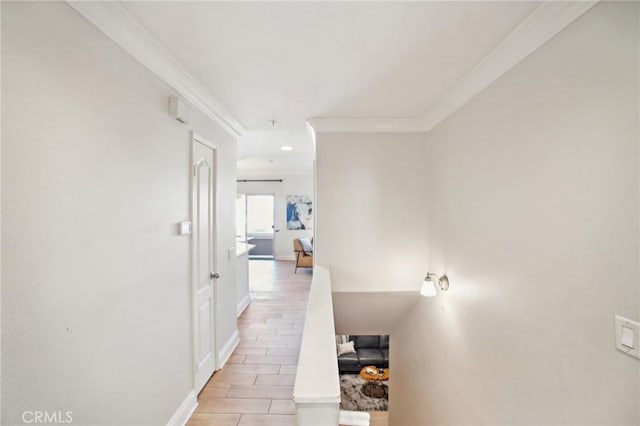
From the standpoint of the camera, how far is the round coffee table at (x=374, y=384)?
17.1ft

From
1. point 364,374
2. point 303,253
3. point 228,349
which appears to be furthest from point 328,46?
point 364,374

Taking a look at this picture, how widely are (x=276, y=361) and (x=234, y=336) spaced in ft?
2.07

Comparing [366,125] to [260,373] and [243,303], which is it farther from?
[243,303]

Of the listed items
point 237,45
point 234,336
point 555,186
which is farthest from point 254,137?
point 555,186

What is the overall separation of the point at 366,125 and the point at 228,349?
286 centimetres

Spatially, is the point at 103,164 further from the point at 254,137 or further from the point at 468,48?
the point at 254,137

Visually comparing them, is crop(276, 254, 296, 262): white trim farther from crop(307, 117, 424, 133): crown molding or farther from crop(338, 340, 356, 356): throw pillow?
crop(307, 117, 424, 133): crown molding

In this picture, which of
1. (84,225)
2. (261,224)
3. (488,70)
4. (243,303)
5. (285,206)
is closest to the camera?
(84,225)

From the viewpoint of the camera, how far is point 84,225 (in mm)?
1145

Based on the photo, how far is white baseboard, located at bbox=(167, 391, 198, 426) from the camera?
1886 millimetres

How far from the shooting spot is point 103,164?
1247 millimetres

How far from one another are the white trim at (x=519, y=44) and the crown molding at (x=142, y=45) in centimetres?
190

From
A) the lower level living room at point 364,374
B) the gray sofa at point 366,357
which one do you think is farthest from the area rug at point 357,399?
the gray sofa at point 366,357

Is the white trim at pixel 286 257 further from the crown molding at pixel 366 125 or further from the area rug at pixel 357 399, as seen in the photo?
the crown molding at pixel 366 125
